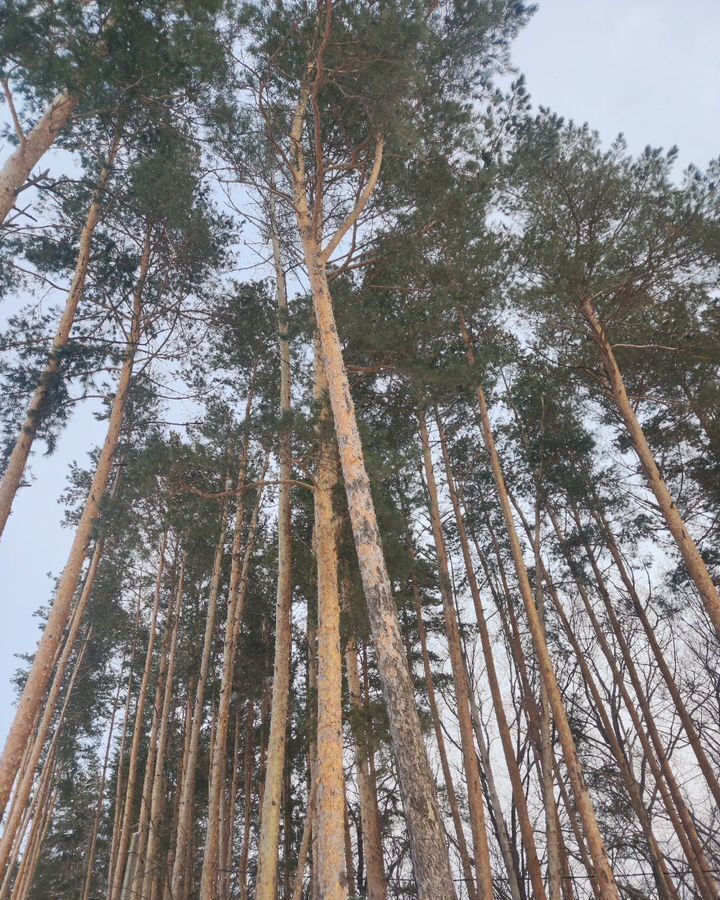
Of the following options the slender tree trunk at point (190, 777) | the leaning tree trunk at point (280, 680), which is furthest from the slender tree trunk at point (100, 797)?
the leaning tree trunk at point (280, 680)

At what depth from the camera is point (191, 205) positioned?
30.0 feet

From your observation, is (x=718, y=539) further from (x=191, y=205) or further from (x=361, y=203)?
(x=191, y=205)

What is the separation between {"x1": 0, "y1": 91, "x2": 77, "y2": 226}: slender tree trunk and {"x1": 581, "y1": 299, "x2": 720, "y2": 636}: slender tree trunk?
789 centimetres

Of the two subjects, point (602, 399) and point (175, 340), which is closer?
point (175, 340)

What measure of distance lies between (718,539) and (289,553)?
28.2 ft

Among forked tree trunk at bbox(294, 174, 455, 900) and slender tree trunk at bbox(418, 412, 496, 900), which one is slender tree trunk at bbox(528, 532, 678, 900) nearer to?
slender tree trunk at bbox(418, 412, 496, 900)

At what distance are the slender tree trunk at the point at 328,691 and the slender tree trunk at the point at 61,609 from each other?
3118 millimetres

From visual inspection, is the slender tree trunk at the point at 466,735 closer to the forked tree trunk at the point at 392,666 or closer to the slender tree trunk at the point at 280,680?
the slender tree trunk at the point at 280,680

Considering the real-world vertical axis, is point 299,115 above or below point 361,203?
above

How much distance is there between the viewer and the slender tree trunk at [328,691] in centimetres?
451

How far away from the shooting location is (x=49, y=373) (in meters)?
7.76

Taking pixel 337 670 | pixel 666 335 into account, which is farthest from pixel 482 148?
pixel 337 670

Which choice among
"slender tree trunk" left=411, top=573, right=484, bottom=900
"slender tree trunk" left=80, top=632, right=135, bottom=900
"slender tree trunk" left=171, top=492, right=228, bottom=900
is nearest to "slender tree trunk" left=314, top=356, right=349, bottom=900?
"slender tree trunk" left=171, top=492, right=228, bottom=900

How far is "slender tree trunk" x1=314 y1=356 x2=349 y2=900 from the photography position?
4512 millimetres
